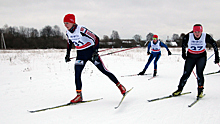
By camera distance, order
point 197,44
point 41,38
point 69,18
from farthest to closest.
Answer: point 41,38
point 197,44
point 69,18

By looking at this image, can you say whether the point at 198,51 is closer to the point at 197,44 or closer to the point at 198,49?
the point at 198,49

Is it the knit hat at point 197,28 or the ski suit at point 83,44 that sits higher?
the knit hat at point 197,28

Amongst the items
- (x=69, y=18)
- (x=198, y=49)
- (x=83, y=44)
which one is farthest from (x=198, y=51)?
(x=69, y=18)

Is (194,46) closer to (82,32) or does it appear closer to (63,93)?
(82,32)

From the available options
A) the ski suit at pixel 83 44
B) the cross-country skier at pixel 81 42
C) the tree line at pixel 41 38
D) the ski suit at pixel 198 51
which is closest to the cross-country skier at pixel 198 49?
the ski suit at pixel 198 51

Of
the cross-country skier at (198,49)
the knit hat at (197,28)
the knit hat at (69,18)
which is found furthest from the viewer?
the cross-country skier at (198,49)

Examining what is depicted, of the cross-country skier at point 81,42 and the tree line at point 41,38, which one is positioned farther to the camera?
the tree line at point 41,38

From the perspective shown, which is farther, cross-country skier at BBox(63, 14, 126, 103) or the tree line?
the tree line

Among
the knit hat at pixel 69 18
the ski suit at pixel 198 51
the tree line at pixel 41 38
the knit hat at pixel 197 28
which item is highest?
the tree line at pixel 41 38

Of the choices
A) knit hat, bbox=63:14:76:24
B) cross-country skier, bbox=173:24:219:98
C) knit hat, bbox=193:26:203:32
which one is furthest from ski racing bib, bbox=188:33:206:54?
knit hat, bbox=63:14:76:24

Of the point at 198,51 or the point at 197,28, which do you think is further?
the point at 198,51

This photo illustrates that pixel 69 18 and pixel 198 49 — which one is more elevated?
pixel 69 18

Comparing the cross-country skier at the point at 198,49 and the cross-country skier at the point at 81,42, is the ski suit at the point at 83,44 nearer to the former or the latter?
the cross-country skier at the point at 81,42

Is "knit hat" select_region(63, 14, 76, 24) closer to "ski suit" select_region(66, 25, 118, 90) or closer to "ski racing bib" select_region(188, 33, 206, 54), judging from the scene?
"ski suit" select_region(66, 25, 118, 90)
